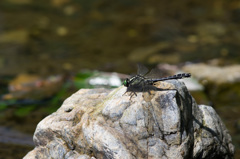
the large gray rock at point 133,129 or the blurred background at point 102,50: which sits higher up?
the blurred background at point 102,50

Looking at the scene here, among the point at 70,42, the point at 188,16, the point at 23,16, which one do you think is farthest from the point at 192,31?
the point at 23,16

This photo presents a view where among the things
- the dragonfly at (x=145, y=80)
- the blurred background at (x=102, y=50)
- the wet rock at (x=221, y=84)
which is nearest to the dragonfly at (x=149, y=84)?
the dragonfly at (x=145, y=80)

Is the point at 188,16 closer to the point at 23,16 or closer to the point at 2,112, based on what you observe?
the point at 23,16

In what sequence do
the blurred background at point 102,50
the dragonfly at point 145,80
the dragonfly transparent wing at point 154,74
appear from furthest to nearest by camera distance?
the blurred background at point 102,50
the dragonfly transparent wing at point 154,74
the dragonfly at point 145,80

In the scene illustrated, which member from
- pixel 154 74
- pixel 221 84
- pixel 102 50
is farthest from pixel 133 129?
pixel 102 50

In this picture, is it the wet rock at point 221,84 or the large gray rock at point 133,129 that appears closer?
the large gray rock at point 133,129

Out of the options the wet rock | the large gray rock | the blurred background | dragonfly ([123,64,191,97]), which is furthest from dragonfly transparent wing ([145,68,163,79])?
the wet rock

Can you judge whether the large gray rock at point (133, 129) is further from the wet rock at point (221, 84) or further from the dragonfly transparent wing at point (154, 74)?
the wet rock at point (221, 84)

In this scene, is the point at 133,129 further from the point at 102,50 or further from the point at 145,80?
the point at 102,50
